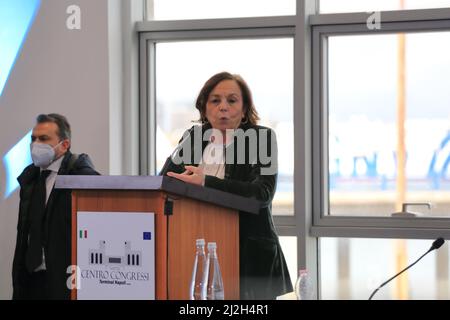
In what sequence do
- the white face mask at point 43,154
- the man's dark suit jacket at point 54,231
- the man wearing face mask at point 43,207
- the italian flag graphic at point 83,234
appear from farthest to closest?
the white face mask at point 43,154, the man wearing face mask at point 43,207, the man's dark suit jacket at point 54,231, the italian flag graphic at point 83,234

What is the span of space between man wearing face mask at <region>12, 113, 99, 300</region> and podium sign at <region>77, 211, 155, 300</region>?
0.99 meters

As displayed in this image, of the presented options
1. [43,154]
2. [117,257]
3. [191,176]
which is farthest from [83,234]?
[43,154]

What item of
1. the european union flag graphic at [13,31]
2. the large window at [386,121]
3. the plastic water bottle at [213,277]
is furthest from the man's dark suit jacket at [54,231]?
the large window at [386,121]

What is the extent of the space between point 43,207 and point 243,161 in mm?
964

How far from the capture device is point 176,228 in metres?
2.59

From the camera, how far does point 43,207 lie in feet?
12.6

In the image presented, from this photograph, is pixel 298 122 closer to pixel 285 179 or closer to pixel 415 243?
pixel 285 179

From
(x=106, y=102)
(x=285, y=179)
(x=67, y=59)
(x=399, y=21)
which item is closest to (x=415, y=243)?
(x=285, y=179)

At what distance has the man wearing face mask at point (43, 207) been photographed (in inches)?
145

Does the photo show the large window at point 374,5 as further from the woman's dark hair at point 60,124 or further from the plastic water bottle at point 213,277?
the plastic water bottle at point 213,277

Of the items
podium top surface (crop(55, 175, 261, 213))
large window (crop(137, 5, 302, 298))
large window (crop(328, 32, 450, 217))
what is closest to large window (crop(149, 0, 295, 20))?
large window (crop(137, 5, 302, 298))

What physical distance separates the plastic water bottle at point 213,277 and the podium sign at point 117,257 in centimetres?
18

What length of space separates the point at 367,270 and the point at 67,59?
218cm

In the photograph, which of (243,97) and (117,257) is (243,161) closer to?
(243,97)
